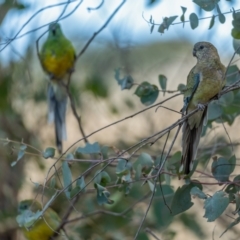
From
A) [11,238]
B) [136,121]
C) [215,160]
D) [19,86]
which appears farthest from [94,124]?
[215,160]

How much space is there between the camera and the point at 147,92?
7.85 ft

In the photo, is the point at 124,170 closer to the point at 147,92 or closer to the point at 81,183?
the point at 81,183

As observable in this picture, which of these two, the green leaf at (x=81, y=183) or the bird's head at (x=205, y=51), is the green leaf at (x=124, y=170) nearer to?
the green leaf at (x=81, y=183)

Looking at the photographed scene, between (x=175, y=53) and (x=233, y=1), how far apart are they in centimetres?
323

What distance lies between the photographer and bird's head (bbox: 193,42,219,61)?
2.03 meters

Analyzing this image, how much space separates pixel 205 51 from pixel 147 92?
41 centimetres

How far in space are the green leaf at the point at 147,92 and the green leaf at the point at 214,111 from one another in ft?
0.73

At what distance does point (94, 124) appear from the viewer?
515 cm

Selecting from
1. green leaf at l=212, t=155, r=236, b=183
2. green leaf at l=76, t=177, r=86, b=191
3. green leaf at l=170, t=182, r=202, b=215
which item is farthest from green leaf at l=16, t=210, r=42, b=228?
green leaf at l=212, t=155, r=236, b=183

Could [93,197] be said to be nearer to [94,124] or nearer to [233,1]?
[94,124]

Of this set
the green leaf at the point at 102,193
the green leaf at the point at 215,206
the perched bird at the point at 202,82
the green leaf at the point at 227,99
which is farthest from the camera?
the green leaf at the point at 227,99

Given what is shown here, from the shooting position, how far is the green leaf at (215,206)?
1.77 m

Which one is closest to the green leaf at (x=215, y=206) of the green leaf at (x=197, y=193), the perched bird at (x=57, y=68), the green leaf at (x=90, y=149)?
the green leaf at (x=197, y=193)

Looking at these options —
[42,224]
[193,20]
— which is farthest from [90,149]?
[42,224]
